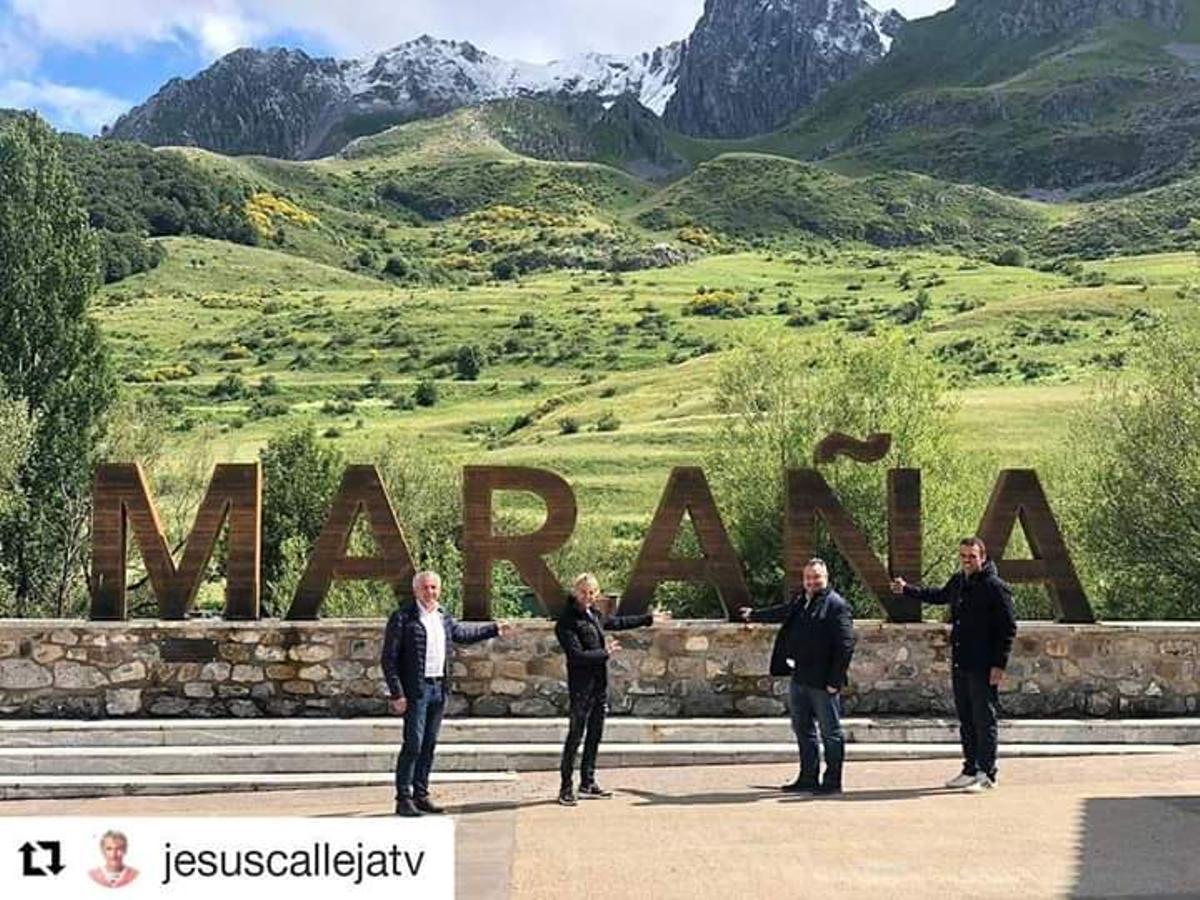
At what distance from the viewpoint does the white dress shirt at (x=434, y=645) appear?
9.40 metres

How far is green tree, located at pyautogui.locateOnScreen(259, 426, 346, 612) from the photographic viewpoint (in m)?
35.0

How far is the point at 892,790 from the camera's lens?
1027cm

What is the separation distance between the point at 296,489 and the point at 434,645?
28.2 m

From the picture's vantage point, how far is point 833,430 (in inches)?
1111

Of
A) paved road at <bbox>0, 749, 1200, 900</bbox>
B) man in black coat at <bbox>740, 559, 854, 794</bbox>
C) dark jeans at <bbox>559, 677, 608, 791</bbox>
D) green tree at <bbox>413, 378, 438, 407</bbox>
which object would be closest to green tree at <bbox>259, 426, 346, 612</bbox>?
paved road at <bbox>0, 749, 1200, 900</bbox>

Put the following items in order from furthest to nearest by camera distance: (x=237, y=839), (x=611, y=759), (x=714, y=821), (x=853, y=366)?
(x=853, y=366) → (x=611, y=759) → (x=714, y=821) → (x=237, y=839)

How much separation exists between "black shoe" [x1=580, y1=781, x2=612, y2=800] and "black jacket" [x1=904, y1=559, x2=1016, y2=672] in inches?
110

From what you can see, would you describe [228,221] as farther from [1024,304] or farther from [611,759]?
[611,759]

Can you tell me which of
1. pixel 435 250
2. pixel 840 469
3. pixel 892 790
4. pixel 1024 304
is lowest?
pixel 892 790

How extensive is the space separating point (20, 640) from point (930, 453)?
18.6 meters

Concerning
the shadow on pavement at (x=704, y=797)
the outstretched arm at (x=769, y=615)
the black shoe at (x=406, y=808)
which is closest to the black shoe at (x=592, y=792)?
the shadow on pavement at (x=704, y=797)

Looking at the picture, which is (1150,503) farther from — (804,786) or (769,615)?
(804,786)

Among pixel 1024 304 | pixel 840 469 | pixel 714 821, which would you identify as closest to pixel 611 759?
pixel 714 821

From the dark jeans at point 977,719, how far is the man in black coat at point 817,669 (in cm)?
91
